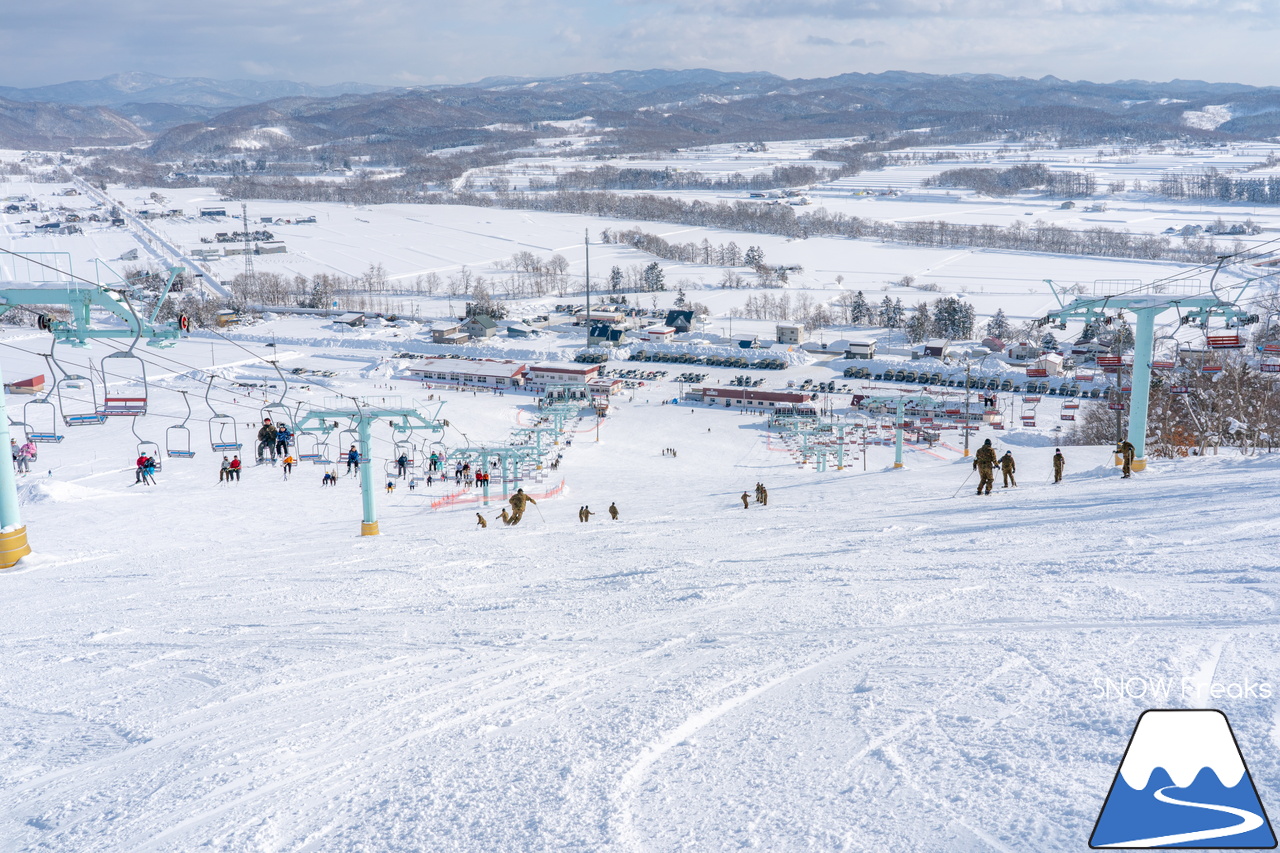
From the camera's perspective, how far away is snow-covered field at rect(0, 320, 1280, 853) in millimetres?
3020

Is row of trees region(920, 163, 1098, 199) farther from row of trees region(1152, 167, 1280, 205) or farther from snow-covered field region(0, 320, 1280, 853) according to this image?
snow-covered field region(0, 320, 1280, 853)

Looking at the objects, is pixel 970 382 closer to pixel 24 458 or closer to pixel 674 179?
pixel 24 458

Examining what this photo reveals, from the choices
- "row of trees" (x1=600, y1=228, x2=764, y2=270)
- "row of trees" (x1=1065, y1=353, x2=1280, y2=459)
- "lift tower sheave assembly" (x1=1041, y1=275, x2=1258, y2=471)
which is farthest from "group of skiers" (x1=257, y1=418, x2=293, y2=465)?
"row of trees" (x1=600, y1=228, x2=764, y2=270)

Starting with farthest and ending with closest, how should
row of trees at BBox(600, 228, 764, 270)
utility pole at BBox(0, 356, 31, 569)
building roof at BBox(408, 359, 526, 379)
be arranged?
row of trees at BBox(600, 228, 764, 270), building roof at BBox(408, 359, 526, 379), utility pole at BBox(0, 356, 31, 569)

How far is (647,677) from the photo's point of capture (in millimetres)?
4203

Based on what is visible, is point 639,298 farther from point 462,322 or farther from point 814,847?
point 814,847

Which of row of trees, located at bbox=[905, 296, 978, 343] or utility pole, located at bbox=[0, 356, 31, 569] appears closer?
utility pole, located at bbox=[0, 356, 31, 569]

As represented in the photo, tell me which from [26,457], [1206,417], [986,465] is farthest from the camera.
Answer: [1206,417]

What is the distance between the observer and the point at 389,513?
44.9ft

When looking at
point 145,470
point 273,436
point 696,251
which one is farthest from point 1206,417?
point 696,251

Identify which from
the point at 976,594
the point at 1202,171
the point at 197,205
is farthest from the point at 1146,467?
the point at 1202,171

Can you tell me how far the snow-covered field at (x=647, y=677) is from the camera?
3.02 m

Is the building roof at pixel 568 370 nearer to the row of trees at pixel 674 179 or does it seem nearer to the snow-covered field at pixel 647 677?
the snow-covered field at pixel 647 677

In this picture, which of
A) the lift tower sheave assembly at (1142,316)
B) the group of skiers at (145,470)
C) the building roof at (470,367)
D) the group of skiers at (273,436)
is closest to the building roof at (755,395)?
the building roof at (470,367)
